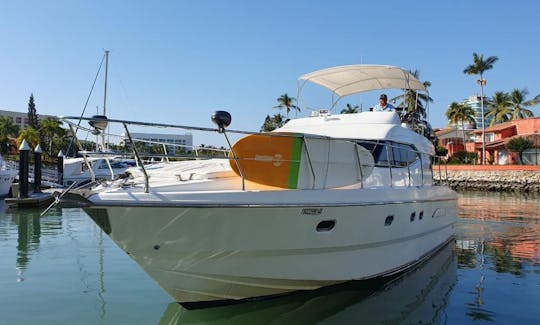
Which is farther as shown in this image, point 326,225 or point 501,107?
point 501,107

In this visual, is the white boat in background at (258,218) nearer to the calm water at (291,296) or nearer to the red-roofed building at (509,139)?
the calm water at (291,296)

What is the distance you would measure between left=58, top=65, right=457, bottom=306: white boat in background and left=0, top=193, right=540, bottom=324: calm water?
327 mm

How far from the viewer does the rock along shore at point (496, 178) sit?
39.3 m

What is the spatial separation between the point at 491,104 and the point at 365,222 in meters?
64.8

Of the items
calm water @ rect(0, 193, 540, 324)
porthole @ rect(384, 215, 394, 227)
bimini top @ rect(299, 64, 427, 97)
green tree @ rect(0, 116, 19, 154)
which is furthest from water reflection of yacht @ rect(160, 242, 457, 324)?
green tree @ rect(0, 116, 19, 154)

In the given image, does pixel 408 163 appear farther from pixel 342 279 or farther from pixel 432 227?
pixel 342 279

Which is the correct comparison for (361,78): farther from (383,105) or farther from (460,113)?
(460,113)

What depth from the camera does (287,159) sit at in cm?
574

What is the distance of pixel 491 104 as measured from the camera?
208ft

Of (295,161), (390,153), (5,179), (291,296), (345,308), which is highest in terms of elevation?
(390,153)

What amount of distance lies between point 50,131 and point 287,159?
5901cm

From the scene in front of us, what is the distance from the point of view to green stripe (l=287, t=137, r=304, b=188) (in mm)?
5773

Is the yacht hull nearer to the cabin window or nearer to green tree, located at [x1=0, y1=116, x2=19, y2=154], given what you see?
the cabin window

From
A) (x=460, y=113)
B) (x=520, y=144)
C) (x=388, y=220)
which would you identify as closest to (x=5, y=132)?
(x=460, y=113)
